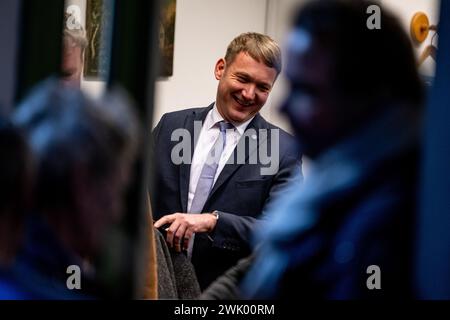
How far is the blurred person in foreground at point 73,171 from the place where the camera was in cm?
92

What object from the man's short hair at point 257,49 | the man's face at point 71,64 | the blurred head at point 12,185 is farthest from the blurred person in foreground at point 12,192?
the man's short hair at point 257,49

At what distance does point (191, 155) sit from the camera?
4.15ft

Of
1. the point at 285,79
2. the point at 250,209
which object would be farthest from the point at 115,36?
the point at 250,209

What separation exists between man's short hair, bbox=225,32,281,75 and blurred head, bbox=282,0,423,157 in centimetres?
17

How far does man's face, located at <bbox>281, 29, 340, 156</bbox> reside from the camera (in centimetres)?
92

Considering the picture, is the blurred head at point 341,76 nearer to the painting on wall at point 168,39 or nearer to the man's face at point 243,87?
the man's face at point 243,87

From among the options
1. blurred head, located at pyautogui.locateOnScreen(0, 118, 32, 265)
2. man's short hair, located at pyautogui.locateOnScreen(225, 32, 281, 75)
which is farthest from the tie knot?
blurred head, located at pyautogui.locateOnScreen(0, 118, 32, 265)

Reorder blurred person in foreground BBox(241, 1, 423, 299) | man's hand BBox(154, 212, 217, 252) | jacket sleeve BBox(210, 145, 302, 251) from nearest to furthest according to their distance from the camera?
blurred person in foreground BBox(241, 1, 423, 299)
jacket sleeve BBox(210, 145, 302, 251)
man's hand BBox(154, 212, 217, 252)

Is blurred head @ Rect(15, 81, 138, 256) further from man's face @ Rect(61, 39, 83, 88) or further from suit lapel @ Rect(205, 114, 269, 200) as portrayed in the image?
suit lapel @ Rect(205, 114, 269, 200)

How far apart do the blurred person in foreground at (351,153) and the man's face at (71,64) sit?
12.7 inches

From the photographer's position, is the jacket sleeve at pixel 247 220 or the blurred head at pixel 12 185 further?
the jacket sleeve at pixel 247 220

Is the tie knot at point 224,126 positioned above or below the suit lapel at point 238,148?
above

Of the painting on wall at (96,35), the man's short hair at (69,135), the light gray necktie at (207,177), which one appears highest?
the painting on wall at (96,35)

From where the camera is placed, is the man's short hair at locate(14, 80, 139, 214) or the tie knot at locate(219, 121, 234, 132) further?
the tie knot at locate(219, 121, 234, 132)
